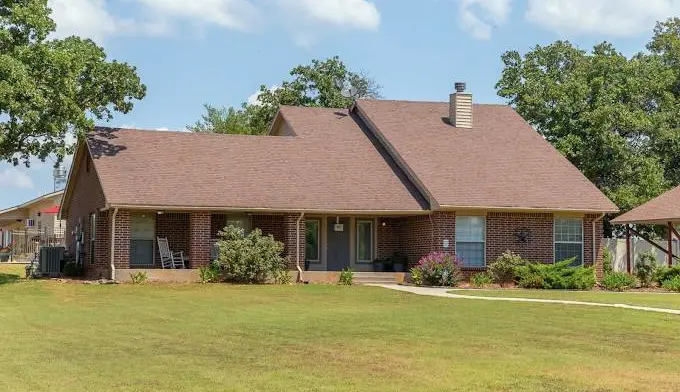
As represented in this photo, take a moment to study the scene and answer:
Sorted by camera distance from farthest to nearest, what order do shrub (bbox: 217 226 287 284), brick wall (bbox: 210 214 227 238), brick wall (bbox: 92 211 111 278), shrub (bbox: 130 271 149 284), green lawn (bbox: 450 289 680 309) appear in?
1. brick wall (bbox: 210 214 227 238)
2. brick wall (bbox: 92 211 111 278)
3. shrub (bbox: 217 226 287 284)
4. shrub (bbox: 130 271 149 284)
5. green lawn (bbox: 450 289 680 309)

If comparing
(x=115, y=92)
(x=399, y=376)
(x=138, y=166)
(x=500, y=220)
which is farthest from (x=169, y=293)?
(x=399, y=376)

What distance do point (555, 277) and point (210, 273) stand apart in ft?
35.0

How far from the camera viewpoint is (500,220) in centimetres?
3206

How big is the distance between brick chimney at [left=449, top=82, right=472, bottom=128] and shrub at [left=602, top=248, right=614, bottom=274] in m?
7.04

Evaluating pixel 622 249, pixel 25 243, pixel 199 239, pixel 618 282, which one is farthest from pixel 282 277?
pixel 25 243

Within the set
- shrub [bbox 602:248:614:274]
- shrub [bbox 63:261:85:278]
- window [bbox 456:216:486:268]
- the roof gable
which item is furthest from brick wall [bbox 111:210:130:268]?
shrub [bbox 602:248:614:274]

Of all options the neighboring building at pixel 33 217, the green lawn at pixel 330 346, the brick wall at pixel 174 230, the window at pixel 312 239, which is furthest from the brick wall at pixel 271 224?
the neighboring building at pixel 33 217

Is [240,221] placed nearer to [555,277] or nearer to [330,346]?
[555,277]

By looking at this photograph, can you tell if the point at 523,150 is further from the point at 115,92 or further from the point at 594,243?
the point at 115,92

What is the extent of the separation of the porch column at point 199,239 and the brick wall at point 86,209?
275 centimetres

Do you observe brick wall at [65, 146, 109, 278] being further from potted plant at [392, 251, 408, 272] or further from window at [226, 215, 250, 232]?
potted plant at [392, 251, 408, 272]

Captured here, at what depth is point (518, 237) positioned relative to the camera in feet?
106

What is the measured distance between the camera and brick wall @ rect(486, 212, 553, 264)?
31938 mm

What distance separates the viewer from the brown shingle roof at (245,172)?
30234 millimetres
